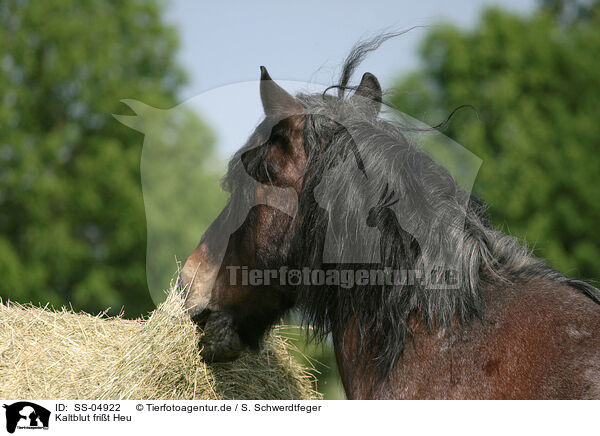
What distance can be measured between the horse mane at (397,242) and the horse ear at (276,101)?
13 centimetres

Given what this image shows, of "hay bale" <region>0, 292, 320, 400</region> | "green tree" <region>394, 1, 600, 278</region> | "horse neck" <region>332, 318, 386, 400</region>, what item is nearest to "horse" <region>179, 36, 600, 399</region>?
"horse neck" <region>332, 318, 386, 400</region>

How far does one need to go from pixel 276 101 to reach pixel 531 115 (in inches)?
473

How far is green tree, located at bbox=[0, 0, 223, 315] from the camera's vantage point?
42.4 feet

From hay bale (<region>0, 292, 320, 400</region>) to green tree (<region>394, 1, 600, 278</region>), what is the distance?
8815 millimetres

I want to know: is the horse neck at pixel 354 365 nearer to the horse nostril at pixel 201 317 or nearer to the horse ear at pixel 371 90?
the horse nostril at pixel 201 317

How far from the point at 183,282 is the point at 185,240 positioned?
7.96m

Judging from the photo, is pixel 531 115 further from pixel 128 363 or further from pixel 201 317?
pixel 128 363

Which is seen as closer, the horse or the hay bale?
the horse

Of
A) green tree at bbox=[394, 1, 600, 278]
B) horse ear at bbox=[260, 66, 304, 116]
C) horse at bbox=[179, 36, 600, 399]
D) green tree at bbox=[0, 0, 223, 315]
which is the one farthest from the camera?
green tree at bbox=[0, 0, 223, 315]

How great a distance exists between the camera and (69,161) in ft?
46.0

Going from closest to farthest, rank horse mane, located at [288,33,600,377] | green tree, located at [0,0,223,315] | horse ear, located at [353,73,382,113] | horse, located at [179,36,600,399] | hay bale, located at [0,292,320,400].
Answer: horse, located at [179,36,600,399] < horse mane, located at [288,33,600,377] < horse ear, located at [353,73,382,113] < hay bale, located at [0,292,320,400] < green tree, located at [0,0,223,315]

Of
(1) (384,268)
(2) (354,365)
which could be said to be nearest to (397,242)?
(1) (384,268)

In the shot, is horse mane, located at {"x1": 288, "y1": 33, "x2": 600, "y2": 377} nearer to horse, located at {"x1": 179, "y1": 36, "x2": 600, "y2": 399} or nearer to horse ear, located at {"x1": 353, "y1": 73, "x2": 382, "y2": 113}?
horse, located at {"x1": 179, "y1": 36, "x2": 600, "y2": 399}
